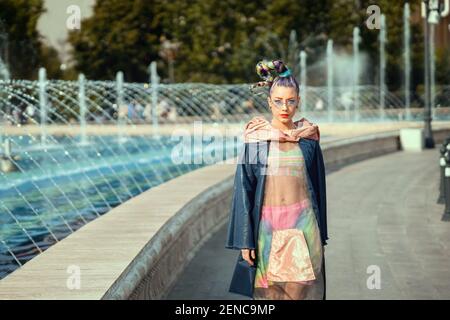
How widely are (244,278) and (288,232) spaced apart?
0.40 metres

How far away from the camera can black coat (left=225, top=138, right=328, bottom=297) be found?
17.7 feet

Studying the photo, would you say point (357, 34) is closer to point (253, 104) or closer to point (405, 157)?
point (253, 104)

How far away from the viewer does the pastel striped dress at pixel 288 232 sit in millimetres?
5348

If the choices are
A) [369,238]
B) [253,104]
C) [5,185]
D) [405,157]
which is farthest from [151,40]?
[369,238]

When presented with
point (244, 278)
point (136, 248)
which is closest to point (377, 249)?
point (136, 248)

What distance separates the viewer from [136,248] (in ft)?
24.8

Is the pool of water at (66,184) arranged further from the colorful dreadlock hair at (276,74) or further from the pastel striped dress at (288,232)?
the colorful dreadlock hair at (276,74)

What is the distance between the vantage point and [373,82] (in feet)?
208

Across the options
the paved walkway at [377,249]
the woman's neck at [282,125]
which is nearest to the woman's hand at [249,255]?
the woman's neck at [282,125]

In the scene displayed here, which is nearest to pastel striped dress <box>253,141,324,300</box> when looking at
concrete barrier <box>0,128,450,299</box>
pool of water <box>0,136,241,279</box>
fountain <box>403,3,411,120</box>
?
concrete barrier <box>0,128,450,299</box>

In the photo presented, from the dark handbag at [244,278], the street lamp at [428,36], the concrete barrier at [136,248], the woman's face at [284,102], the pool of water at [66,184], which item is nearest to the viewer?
the woman's face at [284,102]

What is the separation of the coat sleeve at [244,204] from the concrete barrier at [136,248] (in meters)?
1.11

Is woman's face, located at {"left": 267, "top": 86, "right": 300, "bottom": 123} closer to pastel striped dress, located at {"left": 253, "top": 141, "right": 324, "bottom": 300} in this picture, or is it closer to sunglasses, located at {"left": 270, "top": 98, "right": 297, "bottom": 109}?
sunglasses, located at {"left": 270, "top": 98, "right": 297, "bottom": 109}

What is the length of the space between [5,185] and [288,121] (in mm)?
13299
